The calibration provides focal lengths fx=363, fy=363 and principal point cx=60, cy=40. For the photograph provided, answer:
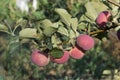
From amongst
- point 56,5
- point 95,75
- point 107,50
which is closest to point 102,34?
point 56,5

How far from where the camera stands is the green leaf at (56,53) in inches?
48.1

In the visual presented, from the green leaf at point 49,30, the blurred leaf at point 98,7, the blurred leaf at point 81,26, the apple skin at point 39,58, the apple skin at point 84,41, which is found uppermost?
the blurred leaf at point 98,7

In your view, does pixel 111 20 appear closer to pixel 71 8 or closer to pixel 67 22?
pixel 67 22

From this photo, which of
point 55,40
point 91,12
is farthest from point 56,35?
point 91,12

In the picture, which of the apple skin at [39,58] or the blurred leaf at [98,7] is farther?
the blurred leaf at [98,7]

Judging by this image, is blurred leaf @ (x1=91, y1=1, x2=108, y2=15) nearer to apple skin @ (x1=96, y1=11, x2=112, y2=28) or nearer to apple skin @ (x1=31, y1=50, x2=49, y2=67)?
apple skin @ (x1=96, y1=11, x2=112, y2=28)

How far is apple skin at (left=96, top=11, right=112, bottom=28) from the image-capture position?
1276 mm

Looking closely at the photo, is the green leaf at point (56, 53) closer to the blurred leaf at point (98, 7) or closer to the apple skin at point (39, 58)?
the apple skin at point (39, 58)

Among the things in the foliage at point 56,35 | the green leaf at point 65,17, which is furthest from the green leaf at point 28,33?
the green leaf at point 65,17

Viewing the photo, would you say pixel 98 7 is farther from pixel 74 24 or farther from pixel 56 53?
pixel 56 53

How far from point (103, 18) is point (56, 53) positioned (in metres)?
0.21

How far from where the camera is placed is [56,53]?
1.22 m

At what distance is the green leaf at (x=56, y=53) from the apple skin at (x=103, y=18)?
180 mm

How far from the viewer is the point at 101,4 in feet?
4.49
